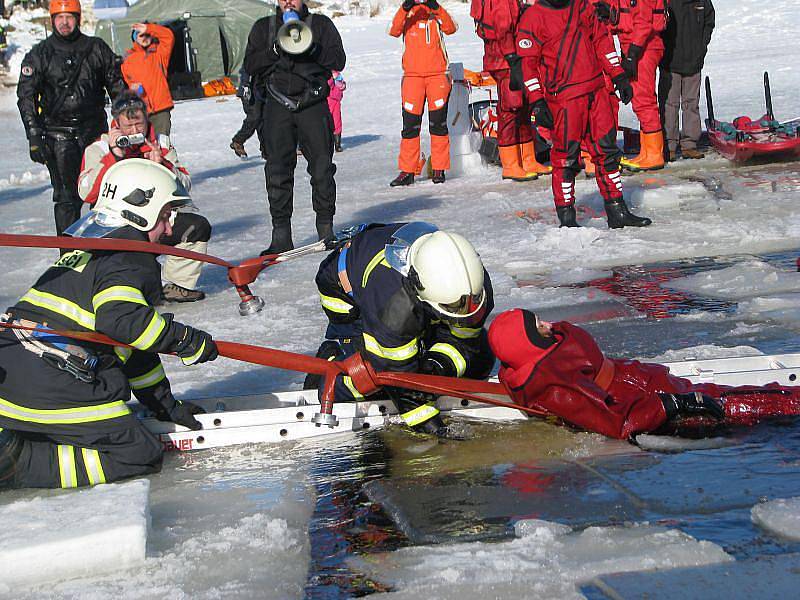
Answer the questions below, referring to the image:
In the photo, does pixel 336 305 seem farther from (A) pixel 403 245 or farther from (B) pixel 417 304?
(B) pixel 417 304

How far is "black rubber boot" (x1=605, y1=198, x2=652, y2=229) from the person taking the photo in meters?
9.30

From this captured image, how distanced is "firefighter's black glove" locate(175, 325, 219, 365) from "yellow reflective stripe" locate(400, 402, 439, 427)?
914 mm

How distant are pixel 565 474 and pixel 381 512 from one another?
778 millimetres

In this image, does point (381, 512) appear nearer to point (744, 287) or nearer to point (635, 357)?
point (635, 357)

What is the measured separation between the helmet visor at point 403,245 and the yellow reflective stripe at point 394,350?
32 cm

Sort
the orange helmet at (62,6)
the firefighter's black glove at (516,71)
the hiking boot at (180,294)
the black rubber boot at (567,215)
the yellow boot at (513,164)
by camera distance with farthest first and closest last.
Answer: the yellow boot at (513,164) → the black rubber boot at (567,215) → the firefighter's black glove at (516,71) → the orange helmet at (62,6) → the hiking boot at (180,294)

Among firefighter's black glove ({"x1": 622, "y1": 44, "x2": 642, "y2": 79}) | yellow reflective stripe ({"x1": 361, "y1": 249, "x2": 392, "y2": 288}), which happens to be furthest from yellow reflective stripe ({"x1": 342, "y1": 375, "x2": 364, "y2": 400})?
firefighter's black glove ({"x1": 622, "y1": 44, "x2": 642, "y2": 79})

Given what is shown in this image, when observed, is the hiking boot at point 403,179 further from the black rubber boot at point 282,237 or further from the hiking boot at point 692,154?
the black rubber boot at point 282,237

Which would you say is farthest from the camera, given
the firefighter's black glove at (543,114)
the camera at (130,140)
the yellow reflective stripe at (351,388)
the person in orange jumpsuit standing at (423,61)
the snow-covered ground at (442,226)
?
the person in orange jumpsuit standing at (423,61)

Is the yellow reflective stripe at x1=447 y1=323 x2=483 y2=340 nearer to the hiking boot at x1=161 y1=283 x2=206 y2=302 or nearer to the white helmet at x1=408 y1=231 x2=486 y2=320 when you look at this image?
the white helmet at x1=408 y1=231 x2=486 y2=320

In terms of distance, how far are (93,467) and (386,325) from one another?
55.4 inches

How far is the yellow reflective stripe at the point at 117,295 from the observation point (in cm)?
437

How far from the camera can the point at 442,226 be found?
1016 centimetres

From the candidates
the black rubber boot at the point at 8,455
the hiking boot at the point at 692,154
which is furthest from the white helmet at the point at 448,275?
the hiking boot at the point at 692,154
